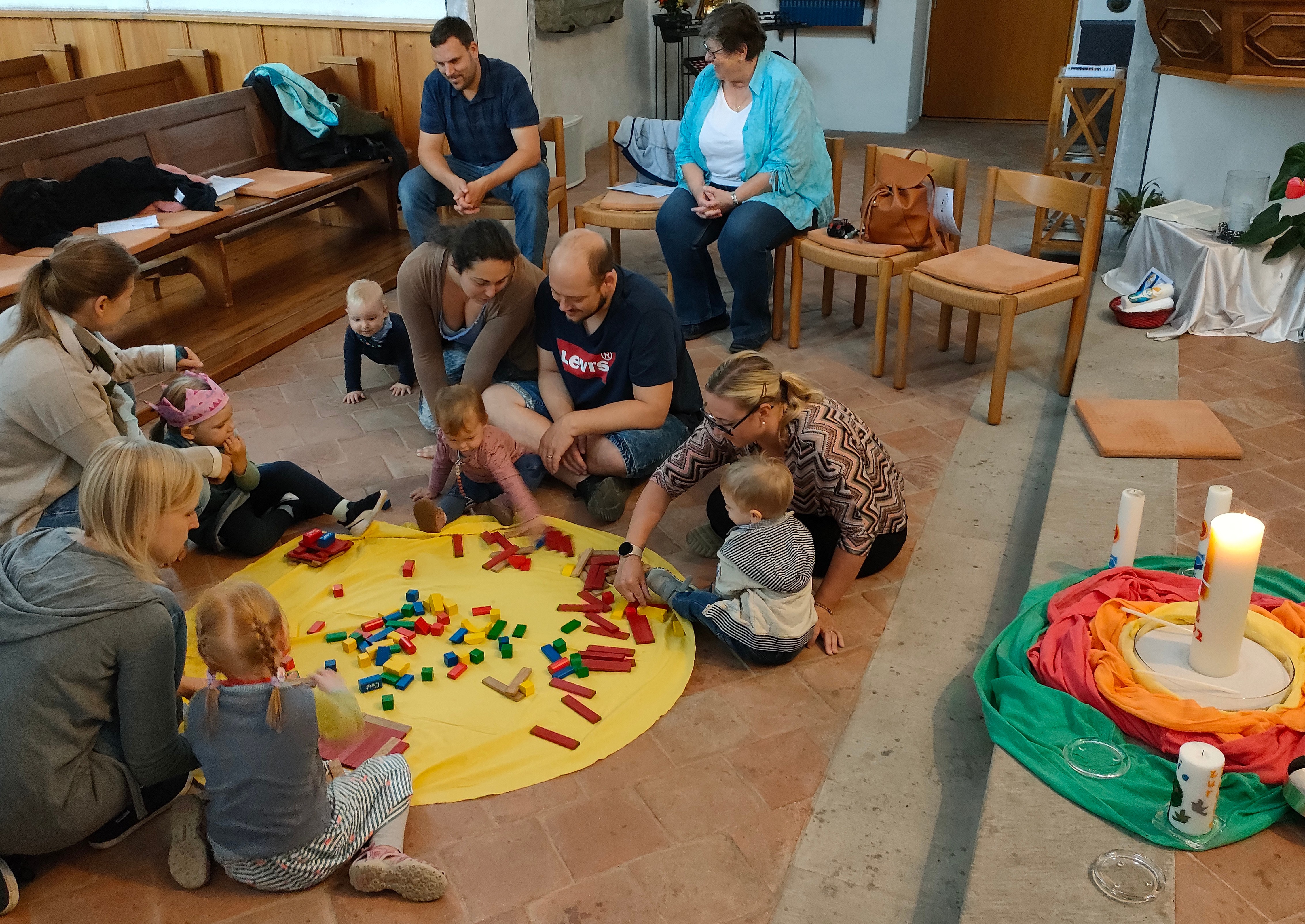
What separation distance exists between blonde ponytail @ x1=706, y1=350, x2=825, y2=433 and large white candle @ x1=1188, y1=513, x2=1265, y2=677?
1.07m

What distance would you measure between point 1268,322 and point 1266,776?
320 cm

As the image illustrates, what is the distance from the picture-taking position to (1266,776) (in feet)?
7.39

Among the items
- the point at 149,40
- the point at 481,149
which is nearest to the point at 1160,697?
the point at 481,149

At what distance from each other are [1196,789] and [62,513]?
2886mm

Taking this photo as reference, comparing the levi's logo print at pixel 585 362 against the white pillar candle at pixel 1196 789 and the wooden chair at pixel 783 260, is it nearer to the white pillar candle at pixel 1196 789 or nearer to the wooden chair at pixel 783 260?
the wooden chair at pixel 783 260

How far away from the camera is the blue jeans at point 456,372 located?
3.97m

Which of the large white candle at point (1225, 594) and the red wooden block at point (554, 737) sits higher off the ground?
the large white candle at point (1225, 594)

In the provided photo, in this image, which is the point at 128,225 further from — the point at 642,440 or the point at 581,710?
the point at 581,710

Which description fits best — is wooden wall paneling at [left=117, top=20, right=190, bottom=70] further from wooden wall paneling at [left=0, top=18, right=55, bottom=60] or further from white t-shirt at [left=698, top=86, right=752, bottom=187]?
white t-shirt at [left=698, top=86, right=752, bottom=187]

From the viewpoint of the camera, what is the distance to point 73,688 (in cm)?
216

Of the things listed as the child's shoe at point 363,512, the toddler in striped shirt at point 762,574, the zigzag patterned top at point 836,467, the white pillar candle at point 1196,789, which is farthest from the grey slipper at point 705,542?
the white pillar candle at point 1196,789

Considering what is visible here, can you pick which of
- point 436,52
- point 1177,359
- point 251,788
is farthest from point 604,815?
point 436,52

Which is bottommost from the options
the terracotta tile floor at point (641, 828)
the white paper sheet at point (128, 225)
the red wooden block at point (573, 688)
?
the terracotta tile floor at point (641, 828)

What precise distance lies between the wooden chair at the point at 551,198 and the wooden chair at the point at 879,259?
4.52 feet
